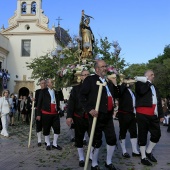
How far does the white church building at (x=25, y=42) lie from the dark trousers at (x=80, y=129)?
1422 inches

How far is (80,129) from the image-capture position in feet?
24.3

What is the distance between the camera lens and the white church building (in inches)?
1699

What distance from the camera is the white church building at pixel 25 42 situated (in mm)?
43156

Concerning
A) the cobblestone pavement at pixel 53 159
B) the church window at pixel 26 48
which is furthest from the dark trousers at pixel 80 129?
the church window at pixel 26 48

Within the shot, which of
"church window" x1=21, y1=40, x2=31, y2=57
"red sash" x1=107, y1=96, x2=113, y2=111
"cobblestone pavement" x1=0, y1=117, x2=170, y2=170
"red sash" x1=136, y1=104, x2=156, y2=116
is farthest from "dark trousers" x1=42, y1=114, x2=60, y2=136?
"church window" x1=21, y1=40, x2=31, y2=57

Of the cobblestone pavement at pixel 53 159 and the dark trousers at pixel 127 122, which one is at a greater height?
the dark trousers at pixel 127 122

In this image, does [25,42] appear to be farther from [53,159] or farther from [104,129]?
[104,129]

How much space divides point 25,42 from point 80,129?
37.8 meters

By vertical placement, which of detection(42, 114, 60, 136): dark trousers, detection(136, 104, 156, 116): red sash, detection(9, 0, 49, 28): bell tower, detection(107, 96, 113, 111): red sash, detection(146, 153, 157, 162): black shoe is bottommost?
detection(146, 153, 157, 162): black shoe

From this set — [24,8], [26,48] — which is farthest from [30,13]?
[26,48]

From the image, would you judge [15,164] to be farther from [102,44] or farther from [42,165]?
[102,44]

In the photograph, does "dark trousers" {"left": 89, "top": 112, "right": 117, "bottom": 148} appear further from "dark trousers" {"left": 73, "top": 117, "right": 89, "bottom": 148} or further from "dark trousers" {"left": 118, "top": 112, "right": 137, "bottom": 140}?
"dark trousers" {"left": 118, "top": 112, "right": 137, "bottom": 140}

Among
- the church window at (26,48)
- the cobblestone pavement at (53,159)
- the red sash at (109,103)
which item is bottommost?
the cobblestone pavement at (53,159)

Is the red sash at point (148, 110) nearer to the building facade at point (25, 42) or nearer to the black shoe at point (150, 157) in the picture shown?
the black shoe at point (150, 157)
